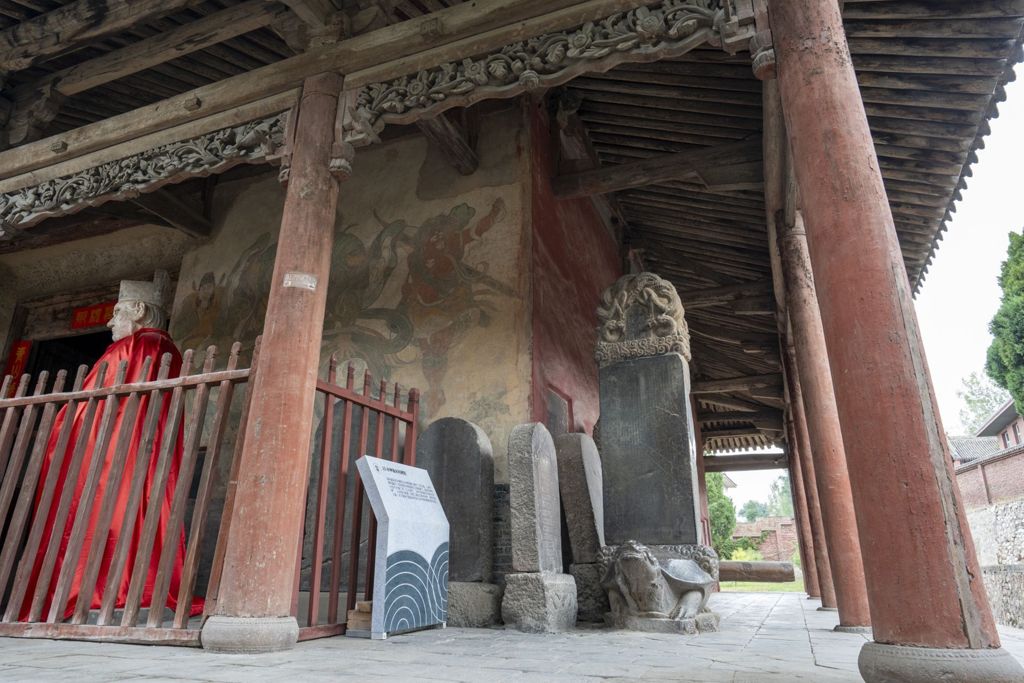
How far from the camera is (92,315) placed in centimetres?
785

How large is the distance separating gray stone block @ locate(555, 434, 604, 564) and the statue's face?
129 inches

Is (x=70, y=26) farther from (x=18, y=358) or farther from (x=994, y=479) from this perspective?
(x=994, y=479)

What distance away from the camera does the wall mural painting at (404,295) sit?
5.52 m

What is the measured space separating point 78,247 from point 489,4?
22.1 ft

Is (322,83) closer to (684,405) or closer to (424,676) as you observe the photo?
(684,405)

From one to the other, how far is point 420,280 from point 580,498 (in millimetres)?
2457

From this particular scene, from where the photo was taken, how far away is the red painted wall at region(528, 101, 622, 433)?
5.52 m

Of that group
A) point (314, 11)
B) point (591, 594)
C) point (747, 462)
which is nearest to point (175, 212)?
point (314, 11)

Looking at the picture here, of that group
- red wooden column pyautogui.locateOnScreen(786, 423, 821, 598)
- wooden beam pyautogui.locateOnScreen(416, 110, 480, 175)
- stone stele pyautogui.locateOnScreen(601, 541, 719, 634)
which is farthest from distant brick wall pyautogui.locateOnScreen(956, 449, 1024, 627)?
wooden beam pyautogui.locateOnScreen(416, 110, 480, 175)

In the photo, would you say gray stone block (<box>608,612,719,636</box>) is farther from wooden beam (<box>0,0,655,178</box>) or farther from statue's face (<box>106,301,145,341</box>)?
statue's face (<box>106,301,145,341</box>)

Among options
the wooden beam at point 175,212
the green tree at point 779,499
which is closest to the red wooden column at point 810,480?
the wooden beam at point 175,212

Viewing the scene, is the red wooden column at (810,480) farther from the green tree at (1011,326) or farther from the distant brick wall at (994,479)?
the distant brick wall at (994,479)

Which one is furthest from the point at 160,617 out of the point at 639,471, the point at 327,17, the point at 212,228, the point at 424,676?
the point at 212,228

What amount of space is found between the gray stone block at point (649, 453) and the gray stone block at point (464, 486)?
0.83 m
